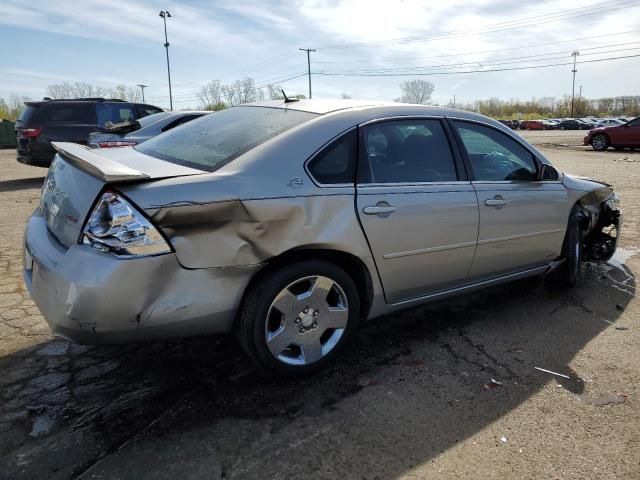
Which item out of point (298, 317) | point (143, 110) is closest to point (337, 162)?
point (298, 317)

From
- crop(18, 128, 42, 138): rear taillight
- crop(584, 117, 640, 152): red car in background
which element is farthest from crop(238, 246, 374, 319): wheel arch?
crop(584, 117, 640, 152): red car in background

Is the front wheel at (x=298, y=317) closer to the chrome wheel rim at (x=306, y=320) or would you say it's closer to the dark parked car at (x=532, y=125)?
the chrome wheel rim at (x=306, y=320)

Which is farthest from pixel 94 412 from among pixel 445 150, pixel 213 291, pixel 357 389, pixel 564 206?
pixel 564 206

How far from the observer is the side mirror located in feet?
13.0

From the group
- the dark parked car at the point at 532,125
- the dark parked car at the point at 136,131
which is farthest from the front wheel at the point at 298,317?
the dark parked car at the point at 532,125

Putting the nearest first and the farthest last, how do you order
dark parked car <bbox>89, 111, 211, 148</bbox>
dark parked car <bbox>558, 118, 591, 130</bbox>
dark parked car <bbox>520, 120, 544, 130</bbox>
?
1. dark parked car <bbox>89, 111, 211, 148</bbox>
2. dark parked car <bbox>558, 118, 591, 130</bbox>
3. dark parked car <bbox>520, 120, 544, 130</bbox>

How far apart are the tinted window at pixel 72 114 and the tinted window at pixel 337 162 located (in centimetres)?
1028

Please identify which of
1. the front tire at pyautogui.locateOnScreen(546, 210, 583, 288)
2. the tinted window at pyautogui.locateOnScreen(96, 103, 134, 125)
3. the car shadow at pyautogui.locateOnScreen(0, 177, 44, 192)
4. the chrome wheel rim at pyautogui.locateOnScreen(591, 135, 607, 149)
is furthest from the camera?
the chrome wheel rim at pyautogui.locateOnScreen(591, 135, 607, 149)

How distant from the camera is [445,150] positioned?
3504mm

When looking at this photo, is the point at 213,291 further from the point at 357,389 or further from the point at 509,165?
the point at 509,165

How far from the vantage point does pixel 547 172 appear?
158 inches

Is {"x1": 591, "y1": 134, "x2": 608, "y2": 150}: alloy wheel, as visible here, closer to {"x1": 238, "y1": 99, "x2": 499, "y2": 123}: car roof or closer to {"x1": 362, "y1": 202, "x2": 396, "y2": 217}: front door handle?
{"x1": 238, "y1": 99, "x2": 499, "y2": 123}: car roof

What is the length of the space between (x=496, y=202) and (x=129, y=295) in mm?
2511

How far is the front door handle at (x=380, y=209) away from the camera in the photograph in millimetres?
2953
